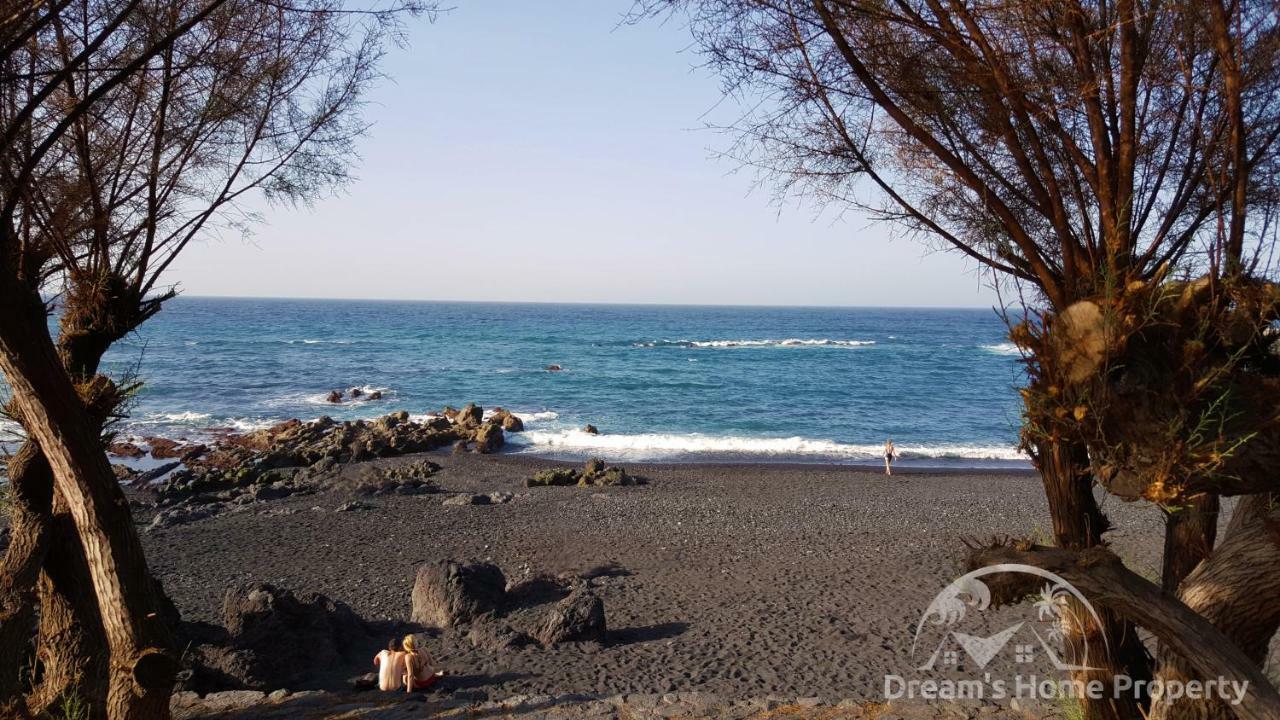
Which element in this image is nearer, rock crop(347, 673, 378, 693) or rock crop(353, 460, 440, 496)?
rock crop(347, 673, 378, 693)

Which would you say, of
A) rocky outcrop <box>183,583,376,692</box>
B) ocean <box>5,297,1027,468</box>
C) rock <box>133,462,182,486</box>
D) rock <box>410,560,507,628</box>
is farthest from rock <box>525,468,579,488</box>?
rocky outcrop <box>183,583,376,692</box>

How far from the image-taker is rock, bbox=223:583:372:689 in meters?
7.78

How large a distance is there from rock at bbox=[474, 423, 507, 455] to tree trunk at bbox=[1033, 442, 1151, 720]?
23.2m

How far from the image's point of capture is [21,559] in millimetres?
5156

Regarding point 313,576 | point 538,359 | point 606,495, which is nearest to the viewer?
point 313,576

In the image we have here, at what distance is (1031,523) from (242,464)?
2107 centimetres

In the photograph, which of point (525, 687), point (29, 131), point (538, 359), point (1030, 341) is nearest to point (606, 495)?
point (525, 687)

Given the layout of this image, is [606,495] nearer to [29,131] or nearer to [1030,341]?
[29,131]

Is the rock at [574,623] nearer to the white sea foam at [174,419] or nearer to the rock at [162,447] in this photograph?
the rock at [162,447]

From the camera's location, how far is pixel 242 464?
78.9ft

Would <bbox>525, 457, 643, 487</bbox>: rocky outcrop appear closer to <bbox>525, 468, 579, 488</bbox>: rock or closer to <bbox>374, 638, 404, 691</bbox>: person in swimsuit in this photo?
<bbox>525, 468, 579, 488</bbox>: rock

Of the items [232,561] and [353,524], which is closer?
[232,561]

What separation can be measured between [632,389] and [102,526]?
1498 inches

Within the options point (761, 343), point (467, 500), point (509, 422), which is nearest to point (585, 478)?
point (467, 500)
